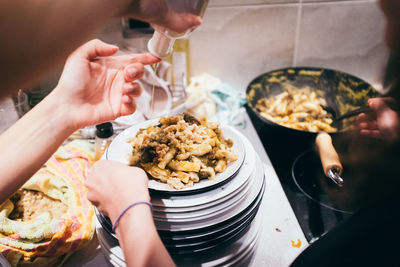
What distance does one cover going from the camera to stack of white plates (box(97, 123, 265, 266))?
1.84ft

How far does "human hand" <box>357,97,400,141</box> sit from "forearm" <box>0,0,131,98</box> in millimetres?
630

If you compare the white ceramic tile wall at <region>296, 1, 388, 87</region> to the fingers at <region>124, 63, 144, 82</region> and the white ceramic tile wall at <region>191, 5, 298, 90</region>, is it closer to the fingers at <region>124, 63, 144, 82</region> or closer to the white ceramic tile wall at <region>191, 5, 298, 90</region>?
the white ceramic tile wall at <region>191, 5, 298, 90</region>

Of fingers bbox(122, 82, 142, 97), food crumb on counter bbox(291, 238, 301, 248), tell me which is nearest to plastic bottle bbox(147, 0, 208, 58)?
fingers bbox(122, 82, 142, 97)

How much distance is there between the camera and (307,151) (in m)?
1.02

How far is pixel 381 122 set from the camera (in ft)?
2.32

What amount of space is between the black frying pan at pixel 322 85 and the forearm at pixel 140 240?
83 centimetres

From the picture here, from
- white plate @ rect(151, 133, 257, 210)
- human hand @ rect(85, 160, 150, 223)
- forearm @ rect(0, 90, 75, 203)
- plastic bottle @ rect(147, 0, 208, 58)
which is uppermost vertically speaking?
plastic bottle @ rect(147, 0, 208, 58)

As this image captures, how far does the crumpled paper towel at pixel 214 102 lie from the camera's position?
120 cm

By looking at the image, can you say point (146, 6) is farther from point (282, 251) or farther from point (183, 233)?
point (282, 251)

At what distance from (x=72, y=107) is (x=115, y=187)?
0.28 metres

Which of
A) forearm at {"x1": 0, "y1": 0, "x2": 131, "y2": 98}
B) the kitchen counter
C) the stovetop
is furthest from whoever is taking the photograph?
the stovetop

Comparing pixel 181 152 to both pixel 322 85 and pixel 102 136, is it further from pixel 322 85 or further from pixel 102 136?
pixel 322 85

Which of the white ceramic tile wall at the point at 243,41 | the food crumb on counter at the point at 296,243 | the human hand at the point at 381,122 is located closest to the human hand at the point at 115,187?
the food crumb on counter at the point at 296,243

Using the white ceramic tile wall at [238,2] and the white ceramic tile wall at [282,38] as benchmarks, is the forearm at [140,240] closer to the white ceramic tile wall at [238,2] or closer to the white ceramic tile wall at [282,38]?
the white ceramic tile wall at [282,38]
